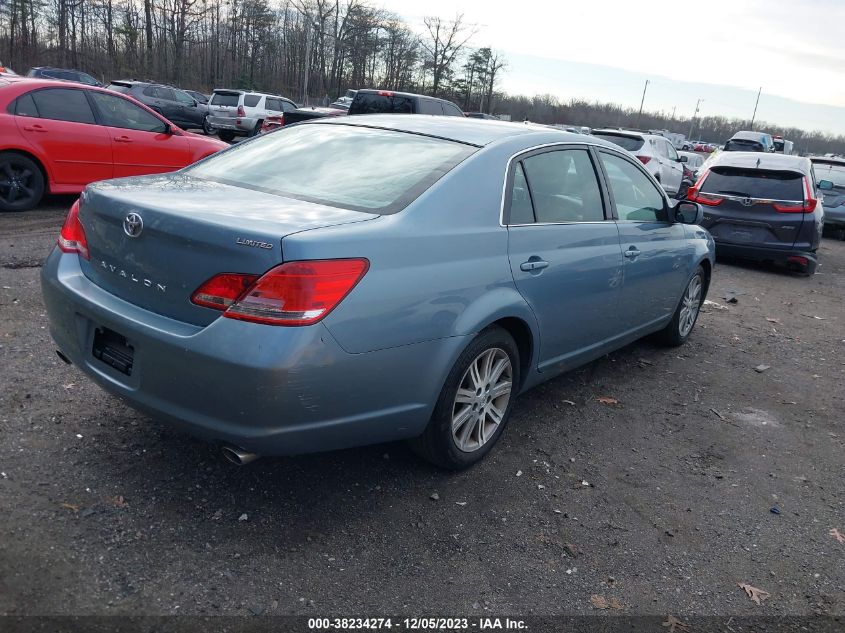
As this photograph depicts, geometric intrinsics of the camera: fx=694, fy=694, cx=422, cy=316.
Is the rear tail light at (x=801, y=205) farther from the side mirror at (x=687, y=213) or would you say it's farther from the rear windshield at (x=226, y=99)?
the rear windshield at (x=226, y=99)

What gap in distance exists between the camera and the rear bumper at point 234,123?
2322 centimetres

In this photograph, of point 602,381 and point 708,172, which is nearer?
point 602,381

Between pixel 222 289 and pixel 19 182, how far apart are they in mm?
7213

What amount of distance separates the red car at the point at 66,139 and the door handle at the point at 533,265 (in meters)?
7.12

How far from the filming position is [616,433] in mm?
4207

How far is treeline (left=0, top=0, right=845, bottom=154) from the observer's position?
50.3 metres

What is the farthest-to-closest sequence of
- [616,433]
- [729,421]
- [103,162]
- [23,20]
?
[23,20]
[103,162]
[729,421]
[616,433]

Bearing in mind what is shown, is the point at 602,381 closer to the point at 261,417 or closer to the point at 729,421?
the point at 729,421

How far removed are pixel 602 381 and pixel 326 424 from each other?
2.90m

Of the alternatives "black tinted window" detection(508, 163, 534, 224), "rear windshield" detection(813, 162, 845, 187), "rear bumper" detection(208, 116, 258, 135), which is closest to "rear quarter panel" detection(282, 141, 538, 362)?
"black tinted window" detection(508, 163, 534, 224)

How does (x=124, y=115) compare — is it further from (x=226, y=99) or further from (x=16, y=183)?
(x=226, y=99)

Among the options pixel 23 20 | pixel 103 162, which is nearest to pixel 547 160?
pixel 103 162

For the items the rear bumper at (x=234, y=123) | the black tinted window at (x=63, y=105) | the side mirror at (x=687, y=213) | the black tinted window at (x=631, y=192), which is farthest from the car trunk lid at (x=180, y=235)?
the rear bumper at (x=234, y=123)

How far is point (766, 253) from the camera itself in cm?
976
